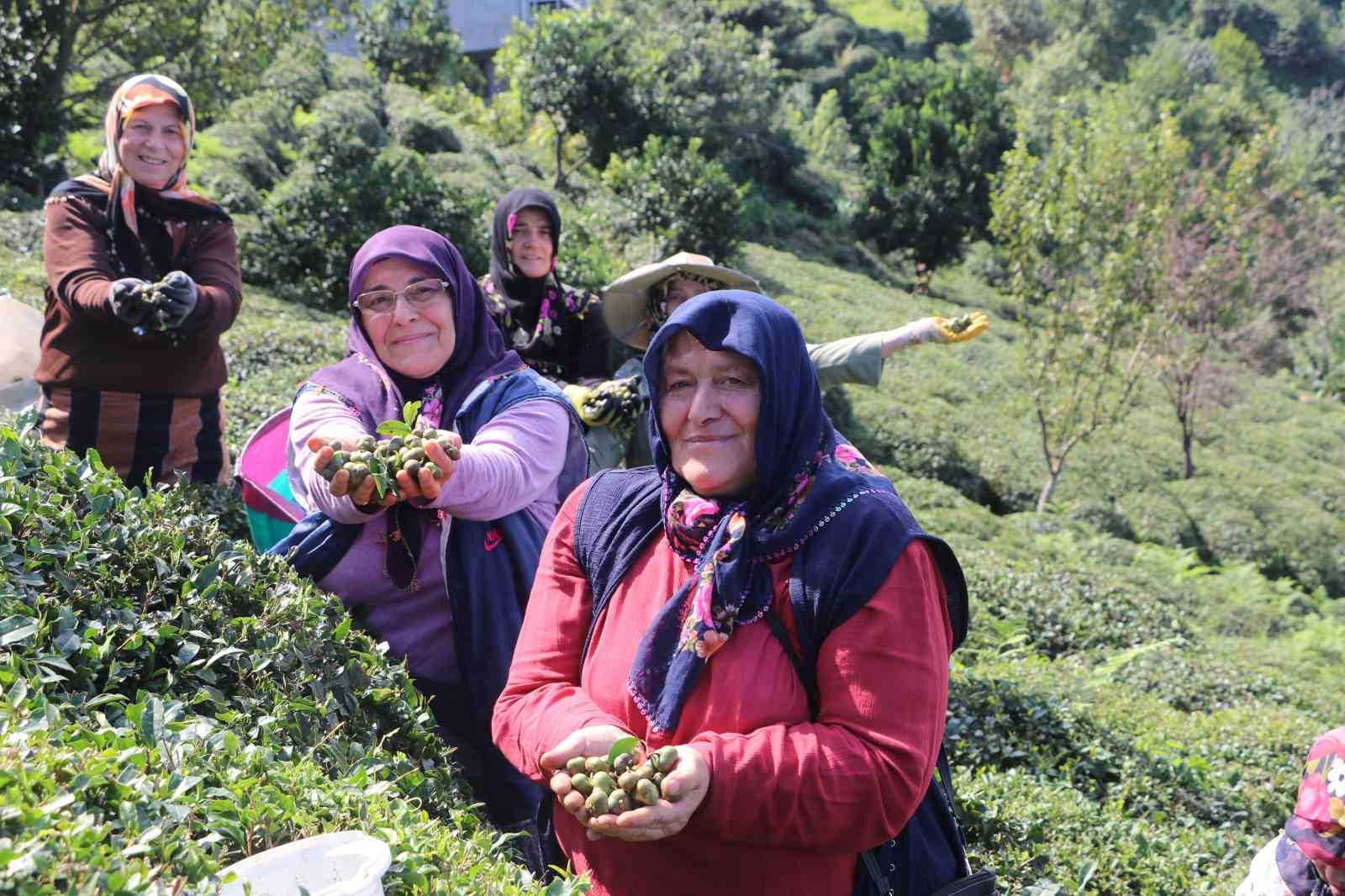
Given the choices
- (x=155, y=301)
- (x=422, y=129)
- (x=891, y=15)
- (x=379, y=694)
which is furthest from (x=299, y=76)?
(x=891, y=15)

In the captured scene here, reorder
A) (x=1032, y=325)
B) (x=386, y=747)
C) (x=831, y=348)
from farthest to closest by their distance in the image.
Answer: (x=1032, y=325) < (x=831, y=348) < (x=386, y=747)

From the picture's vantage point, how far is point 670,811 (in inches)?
72.5

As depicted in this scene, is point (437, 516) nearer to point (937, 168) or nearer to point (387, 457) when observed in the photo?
point (387, 457)

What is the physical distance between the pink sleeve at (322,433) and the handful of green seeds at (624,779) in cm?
105

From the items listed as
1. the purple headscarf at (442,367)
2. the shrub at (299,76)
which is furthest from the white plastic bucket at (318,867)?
the shrub at (299,76)

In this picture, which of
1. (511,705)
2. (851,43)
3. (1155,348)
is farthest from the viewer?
(851,43)

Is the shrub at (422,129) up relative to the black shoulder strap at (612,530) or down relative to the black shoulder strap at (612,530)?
up

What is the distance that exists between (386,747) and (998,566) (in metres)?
7.20

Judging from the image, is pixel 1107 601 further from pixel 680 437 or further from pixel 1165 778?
pixel 680 437

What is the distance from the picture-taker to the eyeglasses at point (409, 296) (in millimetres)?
2861

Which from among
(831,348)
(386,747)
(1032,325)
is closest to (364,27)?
(1032,325)

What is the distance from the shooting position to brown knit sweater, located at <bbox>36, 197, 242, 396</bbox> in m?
3.67

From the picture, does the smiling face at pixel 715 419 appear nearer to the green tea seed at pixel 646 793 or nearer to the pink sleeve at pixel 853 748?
the pink sleeve at pixel 853 748

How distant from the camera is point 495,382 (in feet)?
9.77
